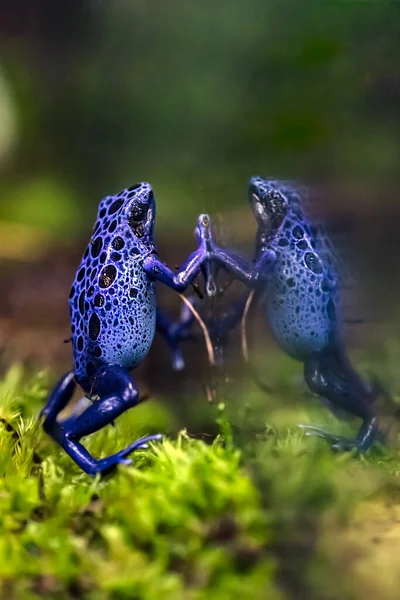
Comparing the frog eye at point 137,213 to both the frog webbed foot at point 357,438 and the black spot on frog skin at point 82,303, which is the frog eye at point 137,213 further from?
the frog webbed foot at point 357,438

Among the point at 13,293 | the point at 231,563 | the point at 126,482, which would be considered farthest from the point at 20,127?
the point at 231,563

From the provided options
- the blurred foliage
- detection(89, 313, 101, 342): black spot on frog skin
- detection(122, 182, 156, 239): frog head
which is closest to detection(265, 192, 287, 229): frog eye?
detection(122, 182, 156, 239): frog head

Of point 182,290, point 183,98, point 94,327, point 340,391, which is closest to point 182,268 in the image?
point 182,290

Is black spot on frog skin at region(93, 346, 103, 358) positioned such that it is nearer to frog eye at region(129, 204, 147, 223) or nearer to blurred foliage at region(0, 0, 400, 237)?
frog eye at region(129, 204, 147, 223)

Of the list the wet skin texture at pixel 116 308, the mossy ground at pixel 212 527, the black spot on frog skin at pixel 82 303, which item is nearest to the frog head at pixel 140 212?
the wet skin texture at pixel 116 308

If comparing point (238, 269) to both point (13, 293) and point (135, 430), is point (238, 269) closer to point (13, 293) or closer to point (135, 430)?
point (135, 430)

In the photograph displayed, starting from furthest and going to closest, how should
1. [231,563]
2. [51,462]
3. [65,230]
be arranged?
[65,230]
[51,462]
[231,563]

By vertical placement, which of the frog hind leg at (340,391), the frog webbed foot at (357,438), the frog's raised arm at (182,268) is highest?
the frog's raised arm at (182,268)
